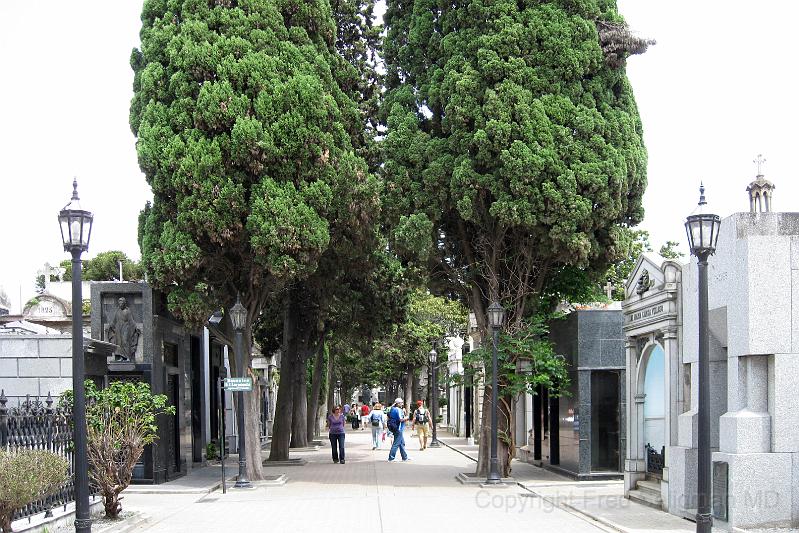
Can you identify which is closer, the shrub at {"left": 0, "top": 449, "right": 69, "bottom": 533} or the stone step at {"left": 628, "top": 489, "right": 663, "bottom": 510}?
the shrub at {"left": 0, "top": 449, "right": 69, "bottom": 533}

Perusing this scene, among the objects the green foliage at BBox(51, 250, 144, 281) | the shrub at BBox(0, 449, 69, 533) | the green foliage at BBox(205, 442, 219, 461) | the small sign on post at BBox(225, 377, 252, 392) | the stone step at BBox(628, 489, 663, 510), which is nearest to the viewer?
the shrub at BBox(0, 449, 69, 533)

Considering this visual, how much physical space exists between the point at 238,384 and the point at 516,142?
788cm

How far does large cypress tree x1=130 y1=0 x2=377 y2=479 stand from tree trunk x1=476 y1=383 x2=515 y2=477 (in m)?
5.48

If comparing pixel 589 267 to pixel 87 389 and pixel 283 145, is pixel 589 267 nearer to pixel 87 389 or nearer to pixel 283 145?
pixel 283 145

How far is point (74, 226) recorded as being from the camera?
12.1 m

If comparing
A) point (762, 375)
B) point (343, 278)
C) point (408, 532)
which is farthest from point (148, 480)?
point (762, 375)

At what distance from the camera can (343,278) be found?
27.1 meters

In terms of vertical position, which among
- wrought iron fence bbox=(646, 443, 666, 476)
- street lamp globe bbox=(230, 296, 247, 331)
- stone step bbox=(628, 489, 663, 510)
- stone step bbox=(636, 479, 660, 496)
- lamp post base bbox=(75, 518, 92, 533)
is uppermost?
street lamp globe bbox=(230, 296, 247, 331)

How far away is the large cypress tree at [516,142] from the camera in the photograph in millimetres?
20812

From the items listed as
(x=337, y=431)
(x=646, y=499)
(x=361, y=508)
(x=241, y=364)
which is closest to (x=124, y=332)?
(x=241, y=364)

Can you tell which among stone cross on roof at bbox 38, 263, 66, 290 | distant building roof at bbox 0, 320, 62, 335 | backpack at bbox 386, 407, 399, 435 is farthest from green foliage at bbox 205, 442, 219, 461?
stone cross on roof at bbox 38, 263, 66, 290

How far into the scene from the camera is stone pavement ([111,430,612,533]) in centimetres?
1486

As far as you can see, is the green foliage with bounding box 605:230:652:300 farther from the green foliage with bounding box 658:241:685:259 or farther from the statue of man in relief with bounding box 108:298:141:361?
the statue of man in relief with bounding box 108:298:141:361

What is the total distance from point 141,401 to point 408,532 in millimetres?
5401
